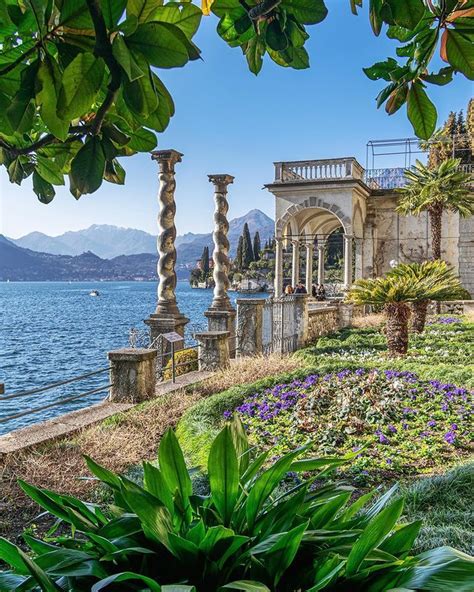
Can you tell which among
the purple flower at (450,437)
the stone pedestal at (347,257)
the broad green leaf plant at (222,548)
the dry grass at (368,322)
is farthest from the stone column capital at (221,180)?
the broad green leaf plant at (222,548)

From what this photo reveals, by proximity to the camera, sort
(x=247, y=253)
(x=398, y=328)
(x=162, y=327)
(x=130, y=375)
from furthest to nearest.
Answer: (x=247, y=253) → (x=162, y=327) → (x=398, y=328) → (x=130, y=375)

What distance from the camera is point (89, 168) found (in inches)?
46.7

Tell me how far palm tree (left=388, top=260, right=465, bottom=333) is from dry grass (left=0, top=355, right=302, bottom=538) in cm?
652

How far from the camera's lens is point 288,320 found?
14.3 metres

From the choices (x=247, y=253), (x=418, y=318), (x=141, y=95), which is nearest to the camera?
(x=141, y=95)

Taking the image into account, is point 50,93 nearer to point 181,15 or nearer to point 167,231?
point 181,15

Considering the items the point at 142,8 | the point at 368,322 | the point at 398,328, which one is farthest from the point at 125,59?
the point at 368,322

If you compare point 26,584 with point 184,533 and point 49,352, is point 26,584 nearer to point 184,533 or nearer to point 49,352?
point 184,533

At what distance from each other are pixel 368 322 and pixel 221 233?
255 inches

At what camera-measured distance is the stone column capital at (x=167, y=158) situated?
12969mm

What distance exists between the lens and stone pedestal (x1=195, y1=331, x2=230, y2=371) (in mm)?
10672

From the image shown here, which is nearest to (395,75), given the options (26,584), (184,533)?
(184,533)

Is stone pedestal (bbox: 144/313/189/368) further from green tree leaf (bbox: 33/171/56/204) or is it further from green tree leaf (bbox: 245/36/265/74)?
green tree leaf (bbox: 245/36/265/74)

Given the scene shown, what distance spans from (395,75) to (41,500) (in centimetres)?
185
